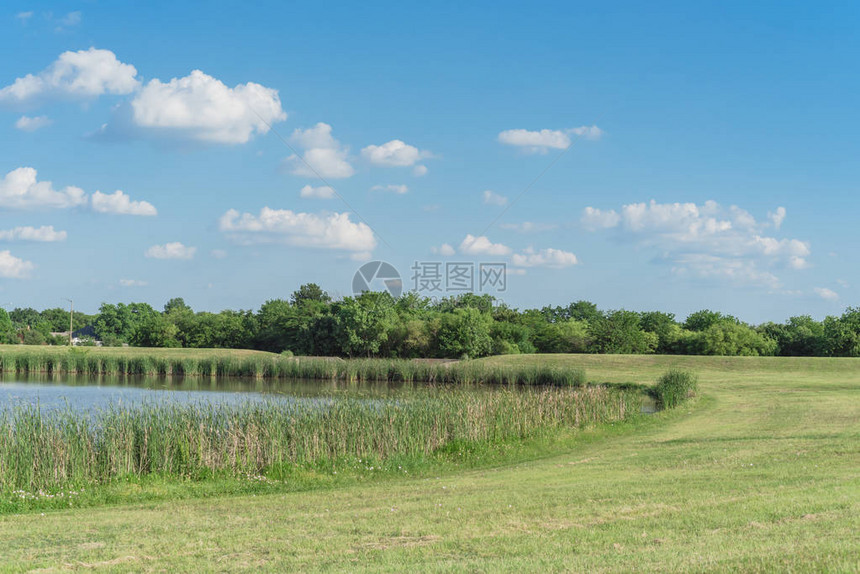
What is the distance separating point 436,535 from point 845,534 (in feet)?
13.4

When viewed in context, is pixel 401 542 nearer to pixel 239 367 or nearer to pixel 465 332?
pixel 239 367

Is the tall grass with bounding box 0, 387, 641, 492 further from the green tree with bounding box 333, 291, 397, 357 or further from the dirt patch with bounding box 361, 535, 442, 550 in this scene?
the green tree with bounding box 333, 291, 397, 357

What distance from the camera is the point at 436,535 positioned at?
7832mm

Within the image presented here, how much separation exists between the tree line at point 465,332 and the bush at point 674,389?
3451cm

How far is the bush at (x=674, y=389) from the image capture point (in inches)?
1115

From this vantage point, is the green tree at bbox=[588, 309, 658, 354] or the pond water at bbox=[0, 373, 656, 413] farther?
the green tree at bbox=[588, 309, 658, 354]

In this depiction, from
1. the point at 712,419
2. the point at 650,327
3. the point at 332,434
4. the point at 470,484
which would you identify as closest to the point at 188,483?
the point at 332,434

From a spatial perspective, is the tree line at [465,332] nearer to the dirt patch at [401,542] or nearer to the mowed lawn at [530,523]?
the mowed lawn at [530,523]

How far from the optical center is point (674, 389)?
94.1 ft

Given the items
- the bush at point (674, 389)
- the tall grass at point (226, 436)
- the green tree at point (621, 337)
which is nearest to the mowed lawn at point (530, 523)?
the tall grass at point (226, 436)

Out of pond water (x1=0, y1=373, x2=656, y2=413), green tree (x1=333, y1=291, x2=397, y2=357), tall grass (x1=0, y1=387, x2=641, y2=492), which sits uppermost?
green tree (x1=333, y1=291, x2=397, y2=357)

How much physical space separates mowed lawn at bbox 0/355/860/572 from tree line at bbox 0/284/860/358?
2019 inches

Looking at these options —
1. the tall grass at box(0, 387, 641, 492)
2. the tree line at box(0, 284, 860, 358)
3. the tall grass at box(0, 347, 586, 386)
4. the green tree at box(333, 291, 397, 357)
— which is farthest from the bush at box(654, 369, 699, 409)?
the green tree at box(333, 291, 397, 357)

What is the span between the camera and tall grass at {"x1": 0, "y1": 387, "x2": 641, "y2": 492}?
514 inches
